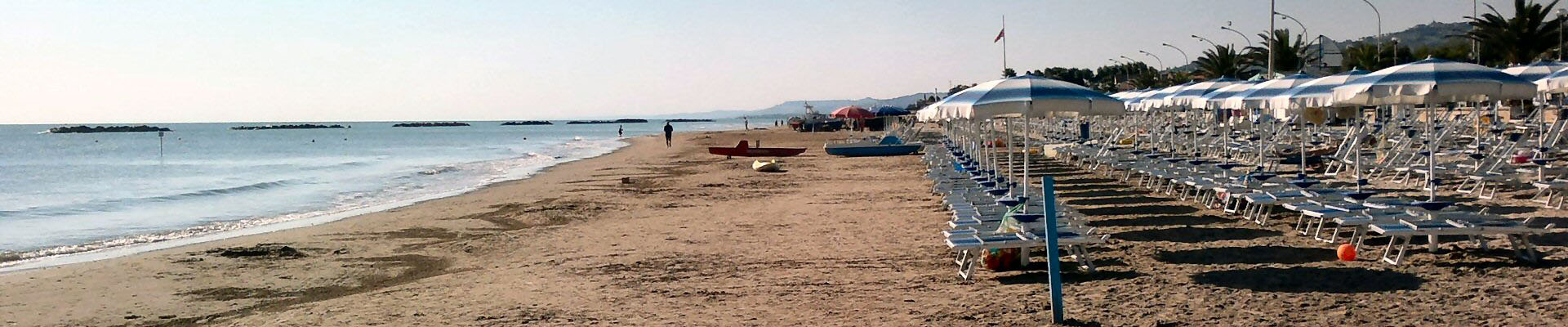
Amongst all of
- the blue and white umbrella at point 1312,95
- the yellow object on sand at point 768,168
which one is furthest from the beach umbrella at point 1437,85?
the yellow object on sand at point 768,168

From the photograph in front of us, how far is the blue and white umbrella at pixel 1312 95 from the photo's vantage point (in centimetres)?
1011

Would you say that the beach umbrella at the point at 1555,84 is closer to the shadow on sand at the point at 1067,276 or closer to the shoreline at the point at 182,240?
the shadow on sand at the point at 1067,276

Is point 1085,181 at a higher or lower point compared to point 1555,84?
lower

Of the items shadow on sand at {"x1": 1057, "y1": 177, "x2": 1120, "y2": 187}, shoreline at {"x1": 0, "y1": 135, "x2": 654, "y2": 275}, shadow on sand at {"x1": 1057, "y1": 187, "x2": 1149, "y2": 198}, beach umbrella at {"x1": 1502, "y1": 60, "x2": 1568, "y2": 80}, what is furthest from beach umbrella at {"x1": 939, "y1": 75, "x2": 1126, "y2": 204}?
shoreline at {"x1": 0, "y1": 135, "x2": 654, "y2": 275}

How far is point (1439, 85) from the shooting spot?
8.17 metres

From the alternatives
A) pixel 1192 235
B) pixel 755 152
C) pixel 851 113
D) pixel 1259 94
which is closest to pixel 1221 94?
pixel 1259 94

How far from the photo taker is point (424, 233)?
42.8 feet

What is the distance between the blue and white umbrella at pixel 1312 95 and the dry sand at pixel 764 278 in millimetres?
1122

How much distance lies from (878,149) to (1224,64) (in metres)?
19.8

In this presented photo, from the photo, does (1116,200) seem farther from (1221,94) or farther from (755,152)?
(755,152)

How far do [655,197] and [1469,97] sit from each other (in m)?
11.4

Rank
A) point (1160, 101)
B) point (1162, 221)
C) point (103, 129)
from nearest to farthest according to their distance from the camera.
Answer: point (1162, 221)
point (1160, 101)
point (103, 129)

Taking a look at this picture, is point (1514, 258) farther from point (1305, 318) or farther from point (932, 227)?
point (932, 227)

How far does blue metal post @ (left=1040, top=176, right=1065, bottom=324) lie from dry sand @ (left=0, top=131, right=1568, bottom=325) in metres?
0.14
